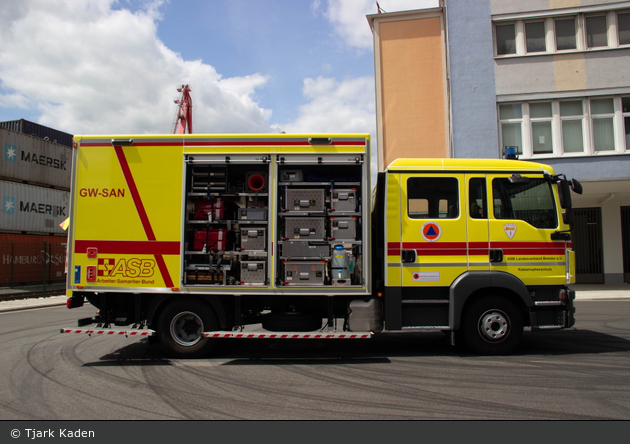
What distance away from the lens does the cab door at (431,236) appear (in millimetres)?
6211

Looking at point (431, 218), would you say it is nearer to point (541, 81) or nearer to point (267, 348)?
point (267, 348)

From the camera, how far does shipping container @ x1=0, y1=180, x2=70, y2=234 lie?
18766 mm

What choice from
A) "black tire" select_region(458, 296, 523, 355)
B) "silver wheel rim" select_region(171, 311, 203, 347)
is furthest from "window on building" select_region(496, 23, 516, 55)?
"silver wheel rim" select_region(171, 311, 203, 347)

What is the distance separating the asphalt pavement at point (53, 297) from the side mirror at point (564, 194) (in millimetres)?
9469

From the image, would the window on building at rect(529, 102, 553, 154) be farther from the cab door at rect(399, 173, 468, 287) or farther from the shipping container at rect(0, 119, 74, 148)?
the shipping container at rect(0, 119, 74, 148)

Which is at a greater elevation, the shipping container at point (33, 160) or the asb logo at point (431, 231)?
the shipping container at point (33, 160)

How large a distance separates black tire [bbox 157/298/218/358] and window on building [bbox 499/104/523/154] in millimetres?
14008

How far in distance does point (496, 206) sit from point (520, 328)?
1804 mm

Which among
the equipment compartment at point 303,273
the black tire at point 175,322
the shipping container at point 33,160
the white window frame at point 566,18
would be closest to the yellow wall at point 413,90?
the white window frame at point 566,18

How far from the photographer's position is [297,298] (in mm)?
6496

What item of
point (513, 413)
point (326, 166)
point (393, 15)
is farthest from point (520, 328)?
point (393, 15)

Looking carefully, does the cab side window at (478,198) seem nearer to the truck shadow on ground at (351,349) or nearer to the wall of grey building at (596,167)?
the truck shadow on ground at (351,349)

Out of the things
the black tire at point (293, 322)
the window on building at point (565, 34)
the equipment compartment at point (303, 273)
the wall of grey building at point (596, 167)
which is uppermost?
the window on building at point (565, 34)

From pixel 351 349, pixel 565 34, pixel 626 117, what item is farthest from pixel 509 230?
pixel 565 34
